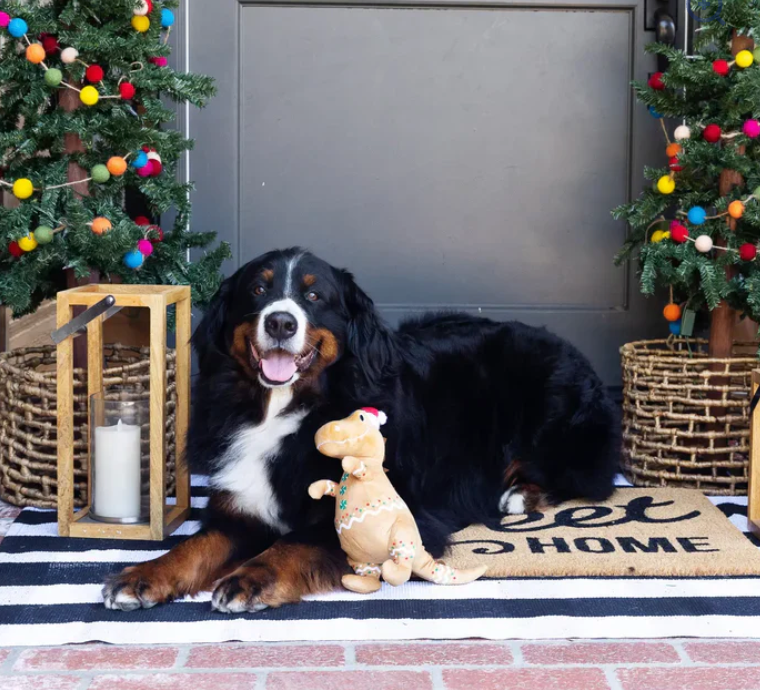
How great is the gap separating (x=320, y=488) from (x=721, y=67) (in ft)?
5.56

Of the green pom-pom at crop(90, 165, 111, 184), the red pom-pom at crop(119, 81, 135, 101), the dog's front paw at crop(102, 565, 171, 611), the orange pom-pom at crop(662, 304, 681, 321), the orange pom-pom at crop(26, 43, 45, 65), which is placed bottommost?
the dog's front paw at crop(102, 565, 171, 611)

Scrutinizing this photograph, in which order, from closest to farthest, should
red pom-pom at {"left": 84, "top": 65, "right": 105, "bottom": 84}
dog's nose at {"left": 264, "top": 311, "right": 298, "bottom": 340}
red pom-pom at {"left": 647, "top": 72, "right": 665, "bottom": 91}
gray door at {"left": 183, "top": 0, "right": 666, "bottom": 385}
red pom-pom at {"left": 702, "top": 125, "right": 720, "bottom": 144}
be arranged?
dog's nose at {"left": 264, "top": 311, "right": 298, "bottom": 340}
red pom-pom at {"left": 84, "top": 65, "right": 105, "bottom": 84}
red pom-pom at {"left": 702, "top": 125, "right": 720, "bottom": 144}
red pom-pom at {"left": 647, "top": 72, "right": 665, "bottom": 91}
gray door at {"left": 183, "top": 0, "right": 666, "bottom": 385}

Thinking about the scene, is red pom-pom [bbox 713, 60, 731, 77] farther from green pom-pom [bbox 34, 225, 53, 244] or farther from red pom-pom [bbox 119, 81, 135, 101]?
green pom-pom [bbox 34, 225, 53, 244]

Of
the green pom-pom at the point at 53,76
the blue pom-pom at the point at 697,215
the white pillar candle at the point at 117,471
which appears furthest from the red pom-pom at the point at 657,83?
the white pillar candle at the point at 117,471

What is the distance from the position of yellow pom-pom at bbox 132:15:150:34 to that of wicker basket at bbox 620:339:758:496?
174cm

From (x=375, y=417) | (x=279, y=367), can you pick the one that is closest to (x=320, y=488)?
(x=375, y=417)

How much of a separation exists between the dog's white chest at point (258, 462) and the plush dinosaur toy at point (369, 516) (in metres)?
0.18

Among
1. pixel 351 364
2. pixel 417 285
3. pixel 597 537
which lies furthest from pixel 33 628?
pixel 417 285

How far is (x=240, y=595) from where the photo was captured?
195 cm

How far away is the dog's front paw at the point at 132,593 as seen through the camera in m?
1.97

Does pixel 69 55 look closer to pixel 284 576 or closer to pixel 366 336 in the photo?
pixel 366 336

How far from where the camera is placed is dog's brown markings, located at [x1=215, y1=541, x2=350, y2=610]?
1.96 metres

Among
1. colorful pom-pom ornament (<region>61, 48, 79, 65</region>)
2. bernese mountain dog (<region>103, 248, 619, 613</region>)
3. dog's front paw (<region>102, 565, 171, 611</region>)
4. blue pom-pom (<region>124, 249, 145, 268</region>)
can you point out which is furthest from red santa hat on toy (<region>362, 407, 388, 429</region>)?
colorful pom-pom ornament (<region>61, 48, 79, 65</region>)

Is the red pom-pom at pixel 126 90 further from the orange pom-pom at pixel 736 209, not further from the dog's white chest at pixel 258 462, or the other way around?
the orange pom-pom at pixel 736 209
